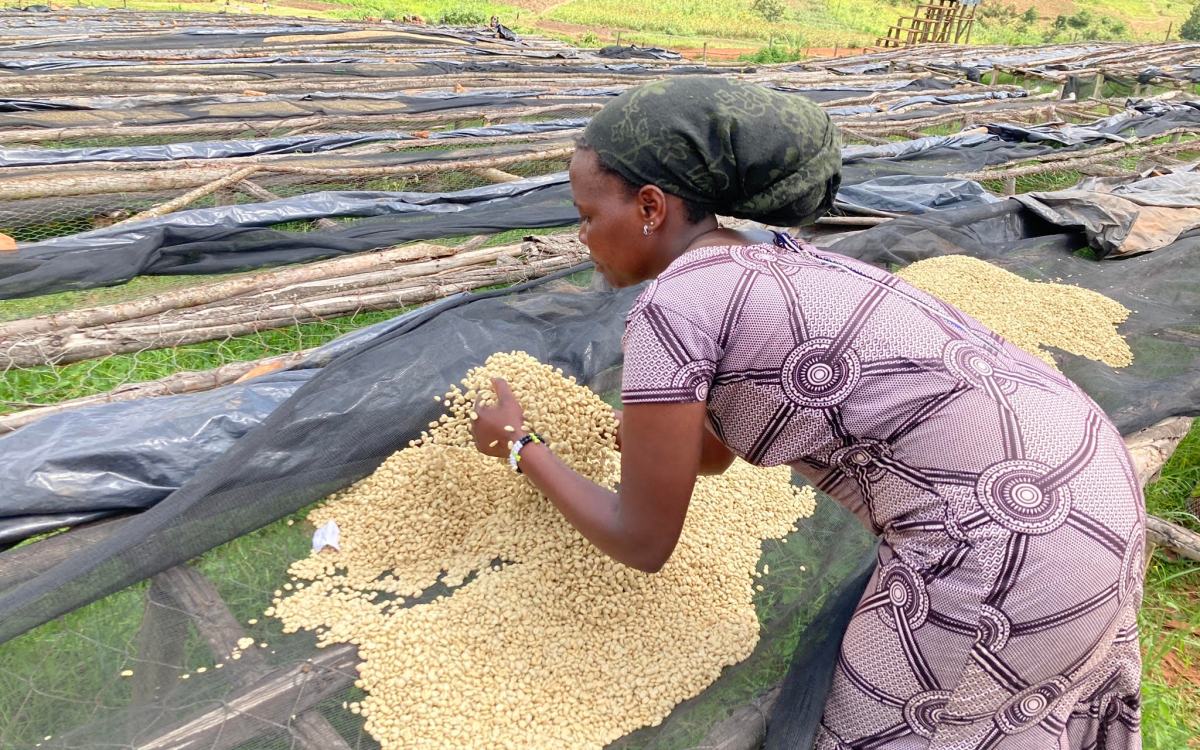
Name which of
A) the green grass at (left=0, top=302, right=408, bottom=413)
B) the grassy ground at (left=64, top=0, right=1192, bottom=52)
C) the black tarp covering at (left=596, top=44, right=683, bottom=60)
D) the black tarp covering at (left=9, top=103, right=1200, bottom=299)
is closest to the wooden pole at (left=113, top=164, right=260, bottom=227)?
the black tarp covering at (left=9, top=103, right=1200, bottom=299)

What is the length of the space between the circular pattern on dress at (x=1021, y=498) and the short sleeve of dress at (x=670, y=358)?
1.35ft

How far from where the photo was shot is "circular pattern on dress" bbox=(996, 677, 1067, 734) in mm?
1186

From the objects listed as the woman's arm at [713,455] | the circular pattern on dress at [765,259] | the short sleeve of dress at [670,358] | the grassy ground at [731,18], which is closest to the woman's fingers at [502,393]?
the woman's arm at [713,455]

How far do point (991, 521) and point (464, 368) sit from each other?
1.54 meters

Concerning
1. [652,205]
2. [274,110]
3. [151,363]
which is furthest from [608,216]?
[274,110]

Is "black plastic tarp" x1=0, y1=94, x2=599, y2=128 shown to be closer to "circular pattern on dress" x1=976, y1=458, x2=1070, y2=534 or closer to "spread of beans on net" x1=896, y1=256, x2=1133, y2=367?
"spread of beans on net" x1=896, y1=256, x2=1133, y2=367

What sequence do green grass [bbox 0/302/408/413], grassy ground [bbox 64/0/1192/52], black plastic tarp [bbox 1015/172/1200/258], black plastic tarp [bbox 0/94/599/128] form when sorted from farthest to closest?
1. grassy ground [bbox 64/0/1192/52]
2. black plastic tarp [bbox 0/94/599/128]
3. black plastic tarp [bbox 1015/172/1200/258]
4. green grass [bbox 0/302/408/413]

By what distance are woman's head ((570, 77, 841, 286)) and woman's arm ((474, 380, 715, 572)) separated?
285mm

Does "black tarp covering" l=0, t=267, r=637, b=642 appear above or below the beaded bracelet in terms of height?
below

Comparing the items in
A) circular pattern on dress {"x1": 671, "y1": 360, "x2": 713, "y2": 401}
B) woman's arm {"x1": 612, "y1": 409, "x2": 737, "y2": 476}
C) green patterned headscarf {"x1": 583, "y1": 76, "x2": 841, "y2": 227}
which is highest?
green patterned headscarf {"x1": 583, "y1": 76, "x2": 841, "y2": 227}

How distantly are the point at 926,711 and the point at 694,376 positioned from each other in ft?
2.05

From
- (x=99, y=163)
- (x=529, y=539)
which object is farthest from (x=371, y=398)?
(x=99, y=163)

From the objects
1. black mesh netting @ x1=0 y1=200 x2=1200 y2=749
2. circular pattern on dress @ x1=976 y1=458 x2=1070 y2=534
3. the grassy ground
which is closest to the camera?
circular pattern on dress @ x1=976 y1=458 x2=1070 y2=534

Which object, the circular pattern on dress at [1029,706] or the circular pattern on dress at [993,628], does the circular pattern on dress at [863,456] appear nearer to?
the circular pattern on dress at [993,628]
